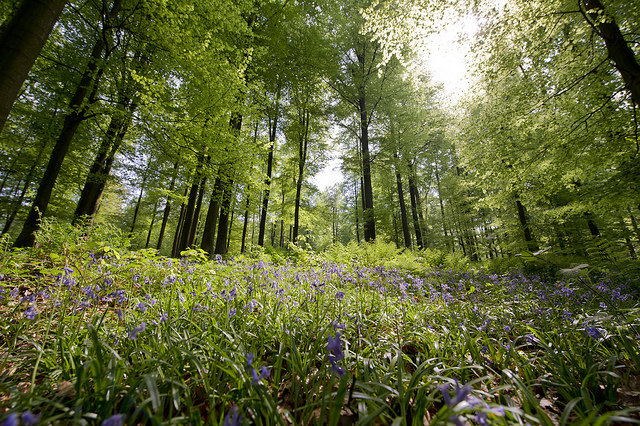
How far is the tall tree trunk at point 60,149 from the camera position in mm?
4590

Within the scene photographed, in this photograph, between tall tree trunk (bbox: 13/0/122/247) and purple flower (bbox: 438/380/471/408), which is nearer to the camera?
purple flower (bbox: 438/380/471/408)

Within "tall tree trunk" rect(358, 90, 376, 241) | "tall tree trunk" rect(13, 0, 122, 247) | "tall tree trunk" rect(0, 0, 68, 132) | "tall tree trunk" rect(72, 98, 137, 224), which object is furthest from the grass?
"tall tree trunk" rect(358, 90, 376, 241)

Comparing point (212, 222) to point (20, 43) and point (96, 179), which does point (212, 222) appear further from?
point (20, 43)

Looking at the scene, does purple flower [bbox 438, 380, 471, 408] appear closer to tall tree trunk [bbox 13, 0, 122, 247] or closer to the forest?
the forest

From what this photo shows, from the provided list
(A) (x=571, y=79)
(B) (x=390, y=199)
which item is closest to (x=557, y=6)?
(A) (x=571, y=79)

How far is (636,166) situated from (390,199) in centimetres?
1330

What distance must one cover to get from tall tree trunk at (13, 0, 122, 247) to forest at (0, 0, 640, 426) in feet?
0.15

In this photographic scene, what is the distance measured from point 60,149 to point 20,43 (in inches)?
163

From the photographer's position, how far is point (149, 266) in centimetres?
355

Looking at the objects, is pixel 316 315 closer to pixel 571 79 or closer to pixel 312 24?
pixel 571 79

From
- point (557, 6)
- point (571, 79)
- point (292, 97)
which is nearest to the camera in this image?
point (557, 6)

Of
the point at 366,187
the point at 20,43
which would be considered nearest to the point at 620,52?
the point at 366,187

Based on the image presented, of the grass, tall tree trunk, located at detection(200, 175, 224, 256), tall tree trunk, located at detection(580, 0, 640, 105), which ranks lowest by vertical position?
the grass

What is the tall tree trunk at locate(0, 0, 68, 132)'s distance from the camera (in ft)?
7.32
